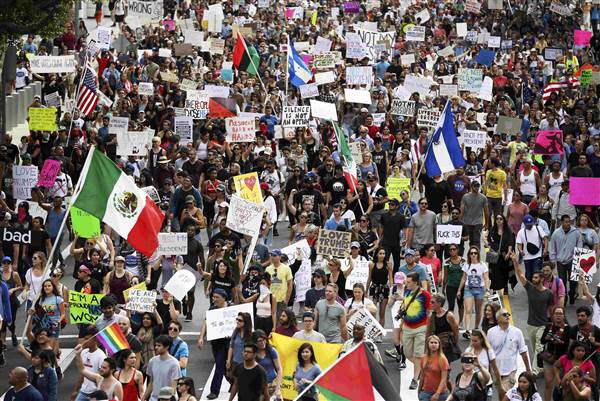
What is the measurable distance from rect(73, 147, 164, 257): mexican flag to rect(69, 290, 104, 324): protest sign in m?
0.82

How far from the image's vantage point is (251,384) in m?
16.8

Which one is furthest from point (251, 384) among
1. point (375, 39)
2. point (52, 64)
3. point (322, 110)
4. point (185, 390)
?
point (375, 39)

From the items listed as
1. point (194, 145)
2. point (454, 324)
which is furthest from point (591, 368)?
point (194, 145)

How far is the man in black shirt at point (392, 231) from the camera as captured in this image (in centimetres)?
2356

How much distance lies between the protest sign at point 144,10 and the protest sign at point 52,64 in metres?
9.56

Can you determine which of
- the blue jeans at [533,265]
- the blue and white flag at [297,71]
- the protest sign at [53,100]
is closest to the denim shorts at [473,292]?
the blue jeans at [533,265]

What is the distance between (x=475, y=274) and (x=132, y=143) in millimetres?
9234

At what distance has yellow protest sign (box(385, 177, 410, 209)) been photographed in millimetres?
26234

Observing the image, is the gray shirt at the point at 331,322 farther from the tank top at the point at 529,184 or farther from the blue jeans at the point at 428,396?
the tank top at the point at 529,184

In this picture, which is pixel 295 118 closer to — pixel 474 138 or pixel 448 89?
pixel 474 138

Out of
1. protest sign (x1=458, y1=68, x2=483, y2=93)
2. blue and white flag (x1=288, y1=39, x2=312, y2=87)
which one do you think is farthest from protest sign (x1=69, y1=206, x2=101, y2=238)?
Result: protest sign (x1=458, y1=68, x2=483, y2=93)

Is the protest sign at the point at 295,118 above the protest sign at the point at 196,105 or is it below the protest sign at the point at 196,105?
above

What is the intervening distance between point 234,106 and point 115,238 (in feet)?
17.7

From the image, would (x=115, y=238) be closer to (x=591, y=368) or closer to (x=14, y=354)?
(x=14, y=354)
